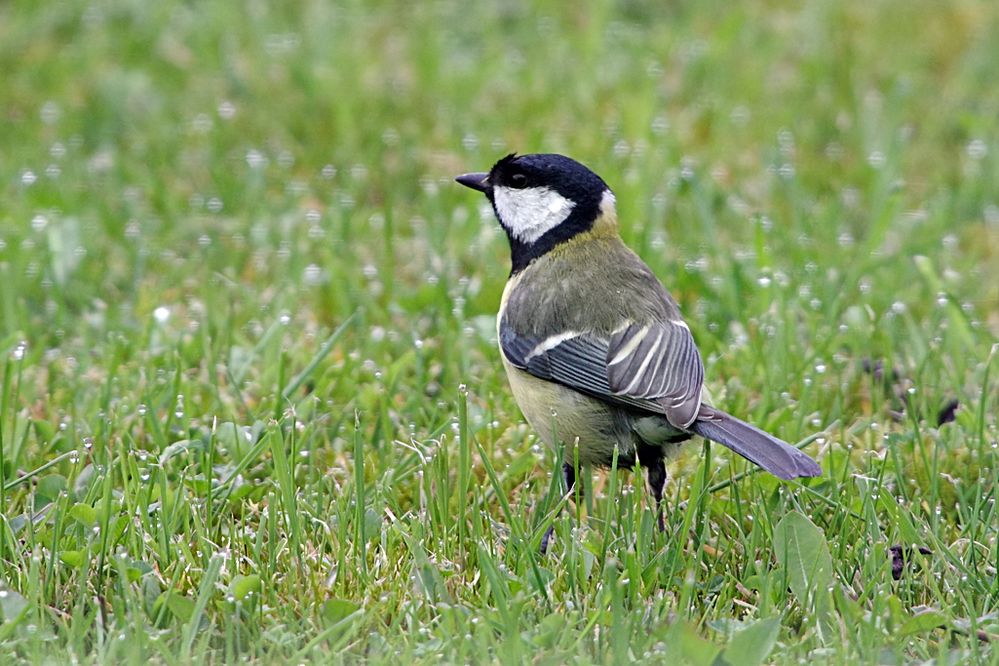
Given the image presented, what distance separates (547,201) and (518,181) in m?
0.11

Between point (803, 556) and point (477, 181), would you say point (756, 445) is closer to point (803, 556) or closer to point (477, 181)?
point (803, 556)

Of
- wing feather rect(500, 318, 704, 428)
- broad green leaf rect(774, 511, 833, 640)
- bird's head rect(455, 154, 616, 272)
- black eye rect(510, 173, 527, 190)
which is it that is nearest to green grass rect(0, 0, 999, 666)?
broad green leaf rect(774, 511, 833, 640)

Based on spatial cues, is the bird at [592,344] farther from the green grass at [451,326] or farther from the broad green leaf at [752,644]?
the broad green leaf at [752,644]

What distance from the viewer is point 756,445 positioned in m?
3.41

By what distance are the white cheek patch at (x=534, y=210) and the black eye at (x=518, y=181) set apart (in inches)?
0.5

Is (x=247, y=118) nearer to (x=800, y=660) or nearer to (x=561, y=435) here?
(x=561, y=435)

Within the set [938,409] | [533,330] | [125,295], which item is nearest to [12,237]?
[125,295]

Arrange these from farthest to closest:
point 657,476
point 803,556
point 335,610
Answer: point 657,476 < point 803,556 < point 335,610

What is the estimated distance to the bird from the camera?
3.61 meters

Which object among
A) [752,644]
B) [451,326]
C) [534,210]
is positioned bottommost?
[752,644]

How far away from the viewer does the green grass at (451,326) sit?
325cm

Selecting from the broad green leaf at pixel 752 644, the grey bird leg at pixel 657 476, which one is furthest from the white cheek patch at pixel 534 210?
the broad green leaf at pixel 752 644

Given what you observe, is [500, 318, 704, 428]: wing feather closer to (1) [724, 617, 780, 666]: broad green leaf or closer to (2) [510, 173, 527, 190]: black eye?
(2) [510, 173, 527, 190]: black eye

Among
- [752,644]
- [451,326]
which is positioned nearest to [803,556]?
[752,644]
